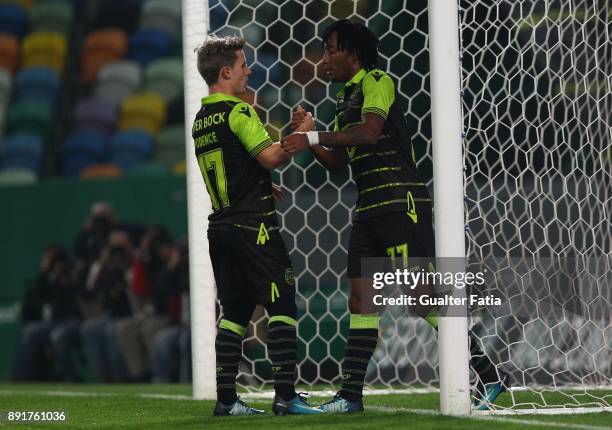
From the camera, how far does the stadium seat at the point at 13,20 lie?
607 inches

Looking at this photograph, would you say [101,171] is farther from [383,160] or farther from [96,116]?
[383,160]

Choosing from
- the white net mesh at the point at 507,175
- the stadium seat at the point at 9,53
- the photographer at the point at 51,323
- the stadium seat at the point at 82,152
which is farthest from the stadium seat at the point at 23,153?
the white net mesh at the point at 507,175

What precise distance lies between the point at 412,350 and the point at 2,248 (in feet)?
14.4

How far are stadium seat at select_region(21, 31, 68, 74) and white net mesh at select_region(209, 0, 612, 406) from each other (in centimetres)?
639

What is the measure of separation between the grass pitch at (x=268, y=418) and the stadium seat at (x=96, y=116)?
787 cm

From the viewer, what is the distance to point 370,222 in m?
4.66

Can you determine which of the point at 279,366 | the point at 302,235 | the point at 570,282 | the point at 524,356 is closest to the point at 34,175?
the point at 302,235

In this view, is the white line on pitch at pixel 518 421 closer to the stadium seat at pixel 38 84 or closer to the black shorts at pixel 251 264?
the black shorts at pixel 251 264

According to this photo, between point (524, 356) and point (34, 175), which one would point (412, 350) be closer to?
point (524, 356)

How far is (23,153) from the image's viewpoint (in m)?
13.1

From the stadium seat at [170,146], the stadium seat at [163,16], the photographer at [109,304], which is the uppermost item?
the stadium seat at [163,16]

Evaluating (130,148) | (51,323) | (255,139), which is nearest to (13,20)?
(130,148)

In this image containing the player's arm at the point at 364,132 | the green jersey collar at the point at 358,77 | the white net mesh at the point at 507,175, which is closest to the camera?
the player's arm at the point at 364,132

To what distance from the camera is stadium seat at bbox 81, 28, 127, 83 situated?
1476 cm
